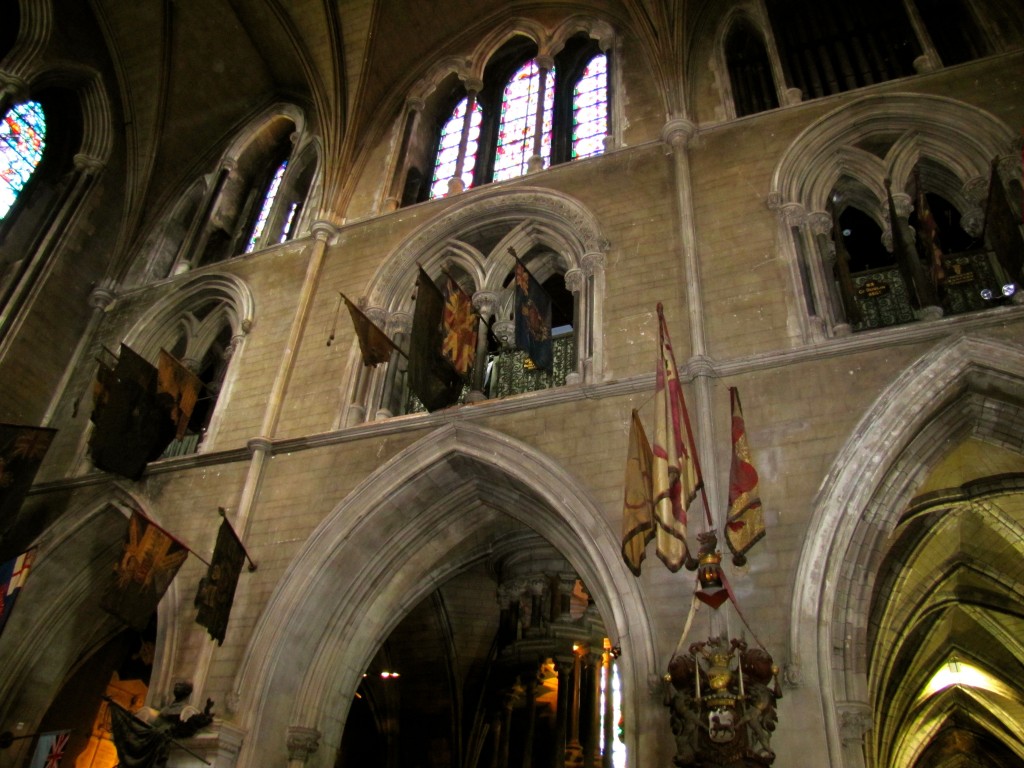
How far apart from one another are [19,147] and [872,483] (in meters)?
13.2

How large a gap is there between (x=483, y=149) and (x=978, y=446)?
7692 millimetres

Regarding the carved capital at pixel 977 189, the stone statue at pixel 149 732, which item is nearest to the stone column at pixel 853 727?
the carved capital at pixel 977 189

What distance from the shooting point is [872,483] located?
6973 millimetres

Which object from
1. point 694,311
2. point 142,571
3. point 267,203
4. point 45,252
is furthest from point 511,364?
point 45,252

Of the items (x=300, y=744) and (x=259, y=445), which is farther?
(x=259, y=445)

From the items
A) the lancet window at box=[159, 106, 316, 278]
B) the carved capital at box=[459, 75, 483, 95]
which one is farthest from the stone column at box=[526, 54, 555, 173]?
the lancet window at box=[159, 106, 316, 278]

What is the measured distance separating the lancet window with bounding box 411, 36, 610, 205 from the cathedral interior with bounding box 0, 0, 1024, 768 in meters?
0.07

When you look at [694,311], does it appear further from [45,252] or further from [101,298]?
[45,252]

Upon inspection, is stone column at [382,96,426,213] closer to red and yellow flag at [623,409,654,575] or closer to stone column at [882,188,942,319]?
stone column at [882,188,942,319]

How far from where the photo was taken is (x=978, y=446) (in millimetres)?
9367

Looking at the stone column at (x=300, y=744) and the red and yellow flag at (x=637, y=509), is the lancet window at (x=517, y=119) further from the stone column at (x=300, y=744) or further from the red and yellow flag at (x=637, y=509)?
the stone column at (x=300, y=744)

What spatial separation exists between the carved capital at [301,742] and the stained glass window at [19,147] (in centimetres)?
943

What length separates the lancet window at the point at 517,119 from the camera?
39.3ft

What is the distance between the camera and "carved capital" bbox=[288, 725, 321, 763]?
26.5 feet
